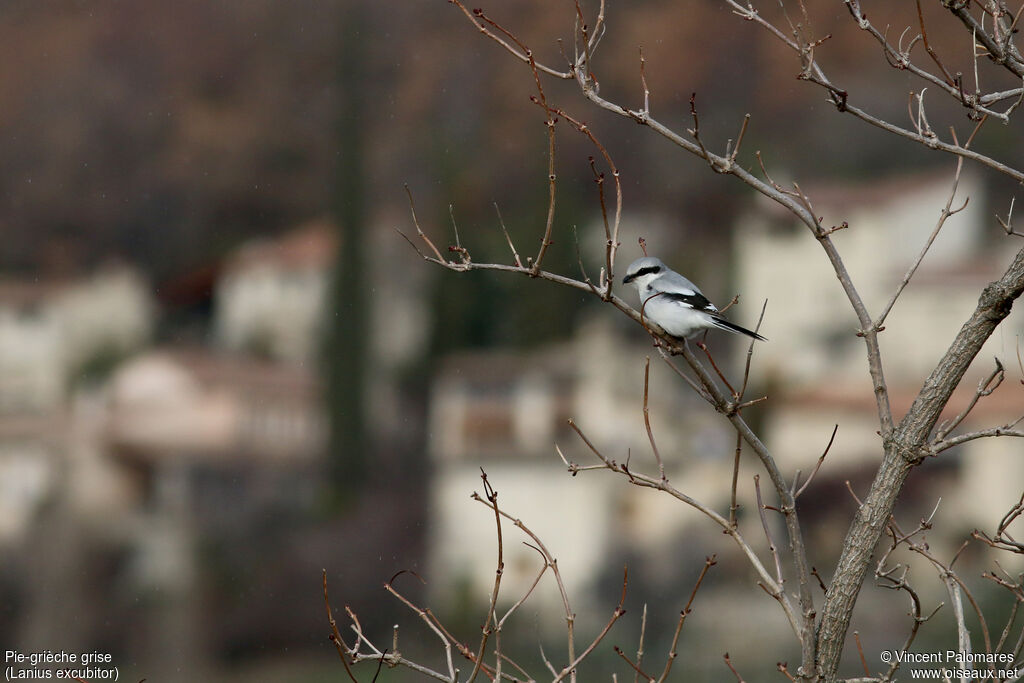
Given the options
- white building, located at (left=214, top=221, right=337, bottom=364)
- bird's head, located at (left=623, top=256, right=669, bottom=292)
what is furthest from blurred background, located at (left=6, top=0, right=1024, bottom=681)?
bird's head, located at (left=623, top=256, right=669, bottom=292)

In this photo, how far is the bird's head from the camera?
237 cm

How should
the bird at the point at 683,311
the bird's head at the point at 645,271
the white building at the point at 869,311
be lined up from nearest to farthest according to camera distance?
the bird at the point at 683,311
the bird's head at the point at 645,271
the white building at the point at 869,311

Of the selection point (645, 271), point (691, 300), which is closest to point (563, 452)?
point (645, 271)

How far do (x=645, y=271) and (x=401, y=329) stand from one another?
4.03m

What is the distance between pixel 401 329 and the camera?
6289 mm

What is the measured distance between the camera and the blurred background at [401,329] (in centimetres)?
603

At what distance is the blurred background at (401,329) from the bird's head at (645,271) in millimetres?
3520

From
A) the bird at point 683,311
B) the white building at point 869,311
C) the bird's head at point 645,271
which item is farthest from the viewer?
the white building at point 869,311

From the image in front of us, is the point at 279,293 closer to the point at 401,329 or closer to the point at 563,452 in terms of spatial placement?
the point at 401,329

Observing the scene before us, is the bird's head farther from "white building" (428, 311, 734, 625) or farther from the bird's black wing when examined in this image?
"white building" (428, 311, 734, 625)

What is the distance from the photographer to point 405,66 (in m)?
6.27

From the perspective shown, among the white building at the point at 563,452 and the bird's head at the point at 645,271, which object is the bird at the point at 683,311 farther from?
the white building at the point at 563,452

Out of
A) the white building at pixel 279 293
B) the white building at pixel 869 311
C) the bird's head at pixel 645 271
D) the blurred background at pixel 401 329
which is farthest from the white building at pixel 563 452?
the bird's head at pixel 645 271

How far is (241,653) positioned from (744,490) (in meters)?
3.41
